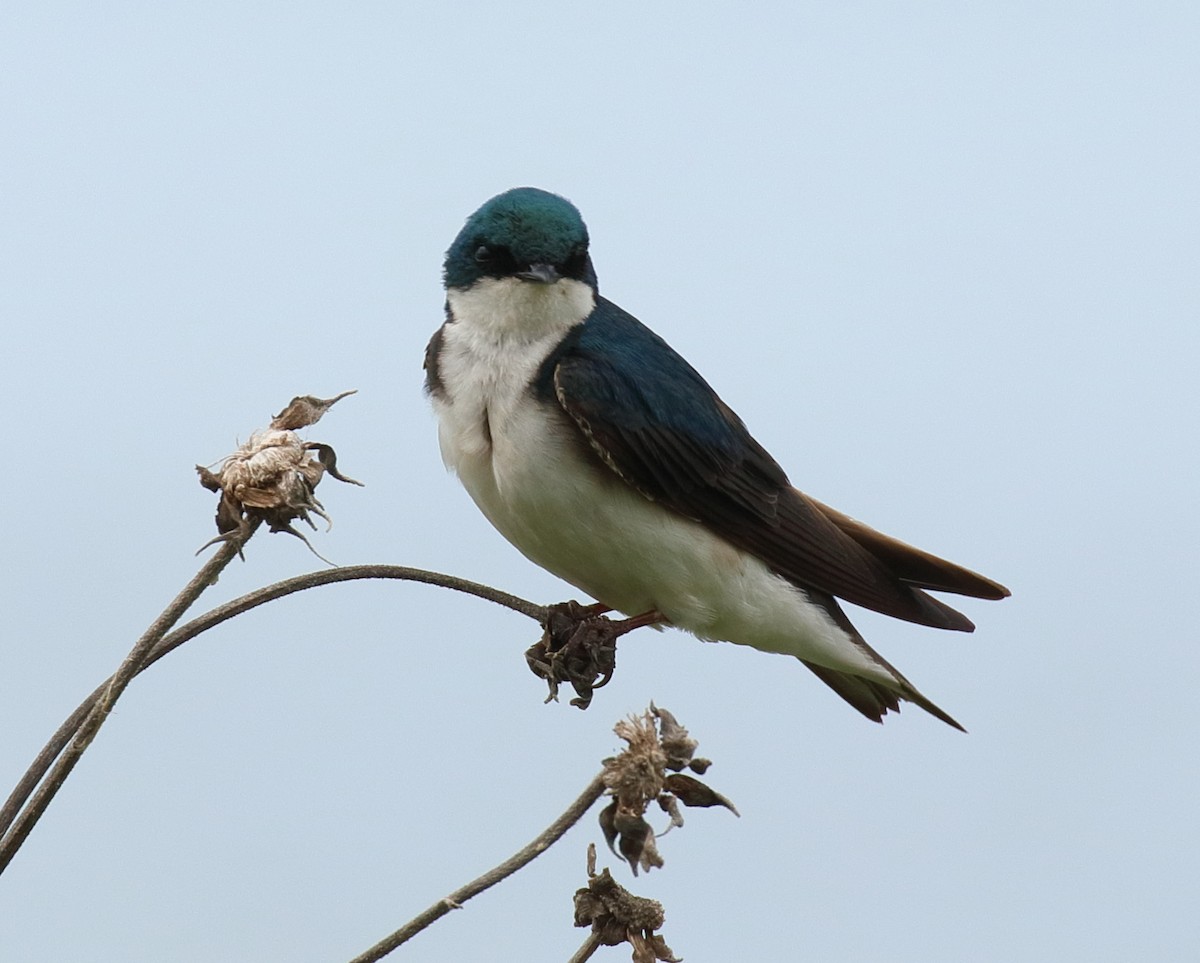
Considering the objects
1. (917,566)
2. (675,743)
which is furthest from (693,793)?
(917,566)

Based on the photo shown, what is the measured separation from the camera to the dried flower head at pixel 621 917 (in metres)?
1.97

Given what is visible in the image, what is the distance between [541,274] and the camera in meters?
3.71

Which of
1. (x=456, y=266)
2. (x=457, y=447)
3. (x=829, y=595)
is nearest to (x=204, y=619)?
(x=457, y=447)

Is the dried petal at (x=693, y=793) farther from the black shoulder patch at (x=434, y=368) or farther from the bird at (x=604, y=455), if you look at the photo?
the black shoulder patch at (x=434, y=368)

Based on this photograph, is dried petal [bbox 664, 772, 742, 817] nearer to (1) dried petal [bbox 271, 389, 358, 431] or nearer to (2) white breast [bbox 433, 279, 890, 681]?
(1) dried petal [bbox 271, 389, 358, 431]

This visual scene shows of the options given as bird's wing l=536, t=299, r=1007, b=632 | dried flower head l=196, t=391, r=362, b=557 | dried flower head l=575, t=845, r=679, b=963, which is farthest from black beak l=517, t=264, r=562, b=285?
dried flower head l=575, t=845, r=679, b=963

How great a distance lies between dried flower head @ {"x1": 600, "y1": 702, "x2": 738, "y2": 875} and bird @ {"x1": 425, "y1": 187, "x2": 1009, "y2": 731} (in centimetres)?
151

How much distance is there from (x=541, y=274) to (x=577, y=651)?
2.89ft

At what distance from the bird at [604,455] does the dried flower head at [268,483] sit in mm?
1325

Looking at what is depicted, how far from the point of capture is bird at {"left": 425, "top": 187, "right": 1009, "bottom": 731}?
3.62 m

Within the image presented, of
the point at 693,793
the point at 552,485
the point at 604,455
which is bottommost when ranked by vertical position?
the point at 693,793

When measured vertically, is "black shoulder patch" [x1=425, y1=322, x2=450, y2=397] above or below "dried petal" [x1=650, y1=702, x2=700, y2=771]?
above

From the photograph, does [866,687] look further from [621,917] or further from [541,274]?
[621,917]

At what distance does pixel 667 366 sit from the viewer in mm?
4004
